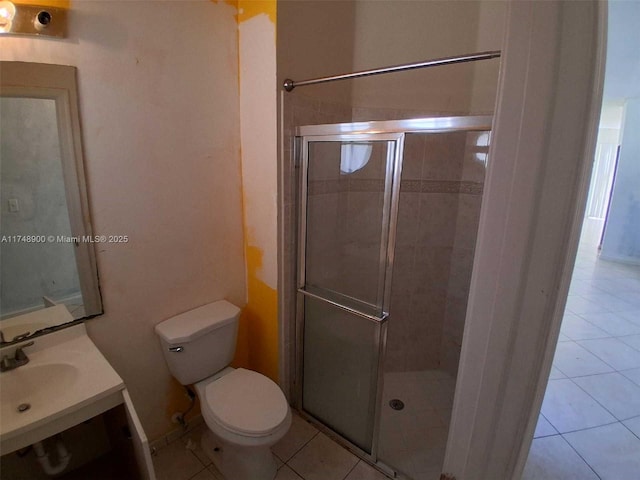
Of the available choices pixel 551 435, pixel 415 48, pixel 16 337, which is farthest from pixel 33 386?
pixel 551 435

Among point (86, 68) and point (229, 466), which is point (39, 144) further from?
point (229, 466)

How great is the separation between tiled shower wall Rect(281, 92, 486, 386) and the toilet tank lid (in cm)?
34

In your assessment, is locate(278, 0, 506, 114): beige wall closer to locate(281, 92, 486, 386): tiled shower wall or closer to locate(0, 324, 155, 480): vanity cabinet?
locate(281, 92, 486, 386): tiled shower wall

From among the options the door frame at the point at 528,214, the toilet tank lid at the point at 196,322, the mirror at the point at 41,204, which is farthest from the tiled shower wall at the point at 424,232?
the door frame at the point at 528,214

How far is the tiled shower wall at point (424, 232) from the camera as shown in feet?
6.10

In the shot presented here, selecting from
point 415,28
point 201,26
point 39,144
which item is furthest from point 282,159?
point 415,28

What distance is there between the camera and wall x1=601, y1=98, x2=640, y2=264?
15.6 ft

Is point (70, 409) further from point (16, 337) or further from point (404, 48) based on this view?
point (404, 48)

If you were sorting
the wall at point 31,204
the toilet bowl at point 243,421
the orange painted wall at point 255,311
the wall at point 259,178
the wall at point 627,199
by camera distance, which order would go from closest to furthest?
the wall at point 31,204, the toilet bowl at point 243,421, the wall at point 259,178, the orange painted wall at point 255,311, the wall at point 627,199

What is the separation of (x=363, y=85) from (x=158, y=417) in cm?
224

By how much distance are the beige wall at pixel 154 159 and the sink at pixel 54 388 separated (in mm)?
140

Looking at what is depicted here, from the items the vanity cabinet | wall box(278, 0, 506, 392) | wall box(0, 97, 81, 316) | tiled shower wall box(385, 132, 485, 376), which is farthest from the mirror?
tiled shower wall box(385, 132, 485, 376)

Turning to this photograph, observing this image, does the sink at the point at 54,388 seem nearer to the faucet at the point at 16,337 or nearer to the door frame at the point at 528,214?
the faucet at the point at 16,337

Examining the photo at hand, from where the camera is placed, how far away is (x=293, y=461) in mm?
1733
